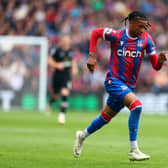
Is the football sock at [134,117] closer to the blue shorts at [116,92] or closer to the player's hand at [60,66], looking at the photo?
the blue shorts at [116,92]

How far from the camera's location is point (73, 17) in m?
28.0

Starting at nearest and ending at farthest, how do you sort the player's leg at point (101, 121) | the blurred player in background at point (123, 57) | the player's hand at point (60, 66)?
1. the blurred player in background at point (123, 57)
2. the player's leg at point (101, 121)
3. the player's hand at point (60, 66)

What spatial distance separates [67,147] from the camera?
36.4 feet

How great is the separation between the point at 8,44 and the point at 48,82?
7.24ft

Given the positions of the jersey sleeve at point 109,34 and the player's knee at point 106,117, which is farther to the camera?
the player's knee at point 106,117

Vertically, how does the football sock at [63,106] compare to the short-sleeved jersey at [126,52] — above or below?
below

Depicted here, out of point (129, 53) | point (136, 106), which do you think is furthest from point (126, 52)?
point (136, 106)

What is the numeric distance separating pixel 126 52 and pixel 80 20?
1914 centimetres

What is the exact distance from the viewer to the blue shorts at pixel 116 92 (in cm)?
899

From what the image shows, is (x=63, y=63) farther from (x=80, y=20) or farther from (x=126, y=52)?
(x=126, y=52)

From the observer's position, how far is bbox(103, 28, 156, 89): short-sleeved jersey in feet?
30.0

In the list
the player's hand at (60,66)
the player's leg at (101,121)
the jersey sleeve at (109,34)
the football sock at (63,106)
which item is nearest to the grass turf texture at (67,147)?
the player's leg at (101,121)

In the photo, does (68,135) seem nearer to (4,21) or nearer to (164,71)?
(164,71)

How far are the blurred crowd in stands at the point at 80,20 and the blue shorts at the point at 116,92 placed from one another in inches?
682
